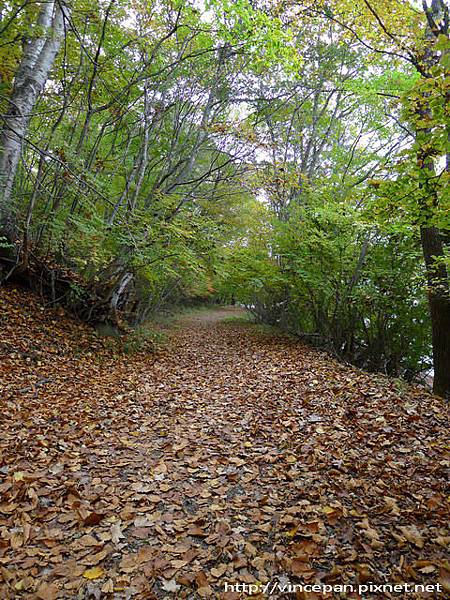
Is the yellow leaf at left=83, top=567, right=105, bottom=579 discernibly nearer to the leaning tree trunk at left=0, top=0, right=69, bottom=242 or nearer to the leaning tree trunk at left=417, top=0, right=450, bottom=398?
the leaning tree trunk at left=417, top=0, right=450, bottom=398

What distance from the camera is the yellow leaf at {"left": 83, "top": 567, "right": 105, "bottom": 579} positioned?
227cm

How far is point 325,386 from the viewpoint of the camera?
5.80 m

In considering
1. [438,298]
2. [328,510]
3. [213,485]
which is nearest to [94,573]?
[213,485]

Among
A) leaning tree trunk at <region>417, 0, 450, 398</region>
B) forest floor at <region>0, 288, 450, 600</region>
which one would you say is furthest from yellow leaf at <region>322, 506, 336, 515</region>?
leaning tree trunk at <region>417, 0, 450, 398</region>

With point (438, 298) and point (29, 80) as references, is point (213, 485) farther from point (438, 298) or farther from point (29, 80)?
point (29, 80)

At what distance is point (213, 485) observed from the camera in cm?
330

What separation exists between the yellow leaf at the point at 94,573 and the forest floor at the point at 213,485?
0.01m

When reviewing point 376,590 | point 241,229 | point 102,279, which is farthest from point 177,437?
point 241,229

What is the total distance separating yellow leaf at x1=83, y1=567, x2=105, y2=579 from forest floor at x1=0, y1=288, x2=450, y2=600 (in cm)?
1

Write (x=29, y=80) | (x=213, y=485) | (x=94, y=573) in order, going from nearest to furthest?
(x=94, y=573)
(x=213, y=485)
(x=29, y=80)

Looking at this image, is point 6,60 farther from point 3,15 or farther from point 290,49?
point 290,49

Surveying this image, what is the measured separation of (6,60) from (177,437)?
9.40m

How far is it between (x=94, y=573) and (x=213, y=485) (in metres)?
1.27

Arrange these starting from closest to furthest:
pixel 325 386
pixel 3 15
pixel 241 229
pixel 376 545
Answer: pixel 376 545 < pixel 325 386 < pixel 3 15 < pixel 241 229
